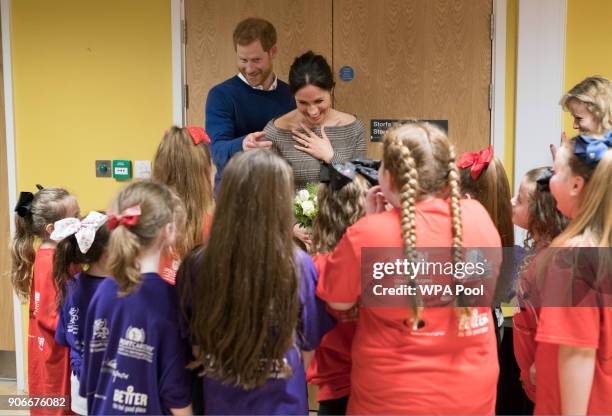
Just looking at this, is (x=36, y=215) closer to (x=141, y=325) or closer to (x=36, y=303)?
(x=36, y=303)

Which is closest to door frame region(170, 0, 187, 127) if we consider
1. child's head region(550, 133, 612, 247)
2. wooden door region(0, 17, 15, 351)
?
wooden door region(0, 17, 15, 351)

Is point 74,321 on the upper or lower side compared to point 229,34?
lower

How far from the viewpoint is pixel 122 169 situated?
144 inches

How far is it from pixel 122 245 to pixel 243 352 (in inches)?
16.1

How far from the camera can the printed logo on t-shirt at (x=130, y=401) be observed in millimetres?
1496

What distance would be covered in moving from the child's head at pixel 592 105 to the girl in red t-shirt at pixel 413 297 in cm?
149

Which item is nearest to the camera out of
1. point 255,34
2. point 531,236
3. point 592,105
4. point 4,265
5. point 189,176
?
point 531,236

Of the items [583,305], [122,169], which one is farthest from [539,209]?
[122,169]

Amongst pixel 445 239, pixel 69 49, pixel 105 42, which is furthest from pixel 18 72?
pixel 445 239

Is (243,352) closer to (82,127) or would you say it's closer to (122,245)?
(122,245)

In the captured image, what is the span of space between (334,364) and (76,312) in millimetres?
934

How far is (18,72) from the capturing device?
3729 millimetres

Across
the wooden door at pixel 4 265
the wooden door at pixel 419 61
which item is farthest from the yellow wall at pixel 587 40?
the wooden door at pixel 4 265

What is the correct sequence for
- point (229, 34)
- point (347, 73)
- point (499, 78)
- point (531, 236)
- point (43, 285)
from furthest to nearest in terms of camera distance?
1. point (229, 34)
2. point (347, 73)
3. point (499, 78)
4. point (43, 285)
5. point (531, 236)
